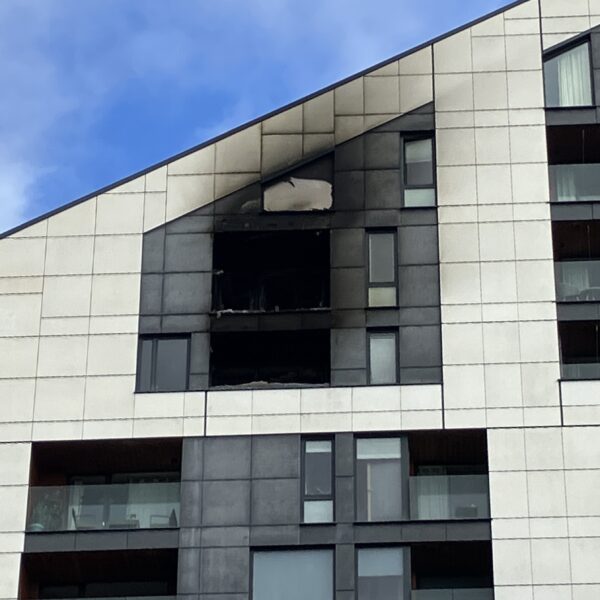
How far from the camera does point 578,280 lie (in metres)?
45.8

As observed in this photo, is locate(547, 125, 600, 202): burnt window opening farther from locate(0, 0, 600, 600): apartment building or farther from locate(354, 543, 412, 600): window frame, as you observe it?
locate(354, 543, 412, 600): window frame

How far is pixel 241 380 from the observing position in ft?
151

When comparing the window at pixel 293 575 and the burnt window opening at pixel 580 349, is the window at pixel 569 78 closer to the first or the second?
the burnt window opening at pixel 580 349

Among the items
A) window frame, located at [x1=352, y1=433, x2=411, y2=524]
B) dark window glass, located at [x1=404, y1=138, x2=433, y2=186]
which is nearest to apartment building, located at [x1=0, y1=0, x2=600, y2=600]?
window frame, located at [x1=352, y1=433, x2=411, y2=524]

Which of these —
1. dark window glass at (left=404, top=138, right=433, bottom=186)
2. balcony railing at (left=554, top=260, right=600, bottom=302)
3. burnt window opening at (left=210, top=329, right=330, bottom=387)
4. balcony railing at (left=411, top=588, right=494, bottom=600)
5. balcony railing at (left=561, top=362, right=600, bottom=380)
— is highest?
dark window glass at (left=404, top=138, right=433, bottom=186)

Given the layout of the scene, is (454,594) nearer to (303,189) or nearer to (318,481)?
(318,481)

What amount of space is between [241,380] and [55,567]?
760 centimetres

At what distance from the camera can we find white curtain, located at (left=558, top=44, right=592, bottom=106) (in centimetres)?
4750

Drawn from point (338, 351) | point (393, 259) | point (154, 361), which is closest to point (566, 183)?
point (393, 259)

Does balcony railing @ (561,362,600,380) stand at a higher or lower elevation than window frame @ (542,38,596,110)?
lower

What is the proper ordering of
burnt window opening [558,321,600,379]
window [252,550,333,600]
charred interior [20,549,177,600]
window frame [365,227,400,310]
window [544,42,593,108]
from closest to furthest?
window [252,550,333,600] → charred interior [20,549,177,600] → burnt window opening [558,321,600,379] → window frame [365,227,400,310] → window [544,42,593,108]

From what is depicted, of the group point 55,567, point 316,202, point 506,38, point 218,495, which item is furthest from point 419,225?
point 55,567

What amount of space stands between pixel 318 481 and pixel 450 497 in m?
3.69

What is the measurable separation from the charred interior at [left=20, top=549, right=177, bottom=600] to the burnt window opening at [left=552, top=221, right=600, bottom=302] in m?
13.7
